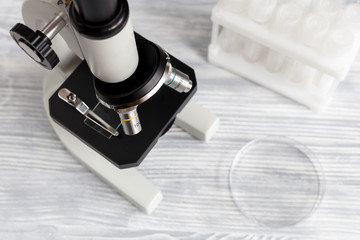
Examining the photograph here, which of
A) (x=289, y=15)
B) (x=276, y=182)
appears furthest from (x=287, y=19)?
(x=276, y=182)

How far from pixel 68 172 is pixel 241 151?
0.42 metres

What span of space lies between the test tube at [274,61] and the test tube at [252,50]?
0.03 m

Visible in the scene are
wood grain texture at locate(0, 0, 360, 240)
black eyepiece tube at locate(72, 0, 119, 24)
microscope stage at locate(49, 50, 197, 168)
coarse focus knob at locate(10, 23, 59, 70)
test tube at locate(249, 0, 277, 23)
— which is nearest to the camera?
black eyepiece tube at locate(72, 0, 119, 24)

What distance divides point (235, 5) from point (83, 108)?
1.28 ft

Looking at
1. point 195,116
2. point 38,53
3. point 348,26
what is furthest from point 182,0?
point 38,53

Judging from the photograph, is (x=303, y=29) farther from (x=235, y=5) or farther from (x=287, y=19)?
(x=235, y=5)

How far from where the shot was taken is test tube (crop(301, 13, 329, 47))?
0.87m

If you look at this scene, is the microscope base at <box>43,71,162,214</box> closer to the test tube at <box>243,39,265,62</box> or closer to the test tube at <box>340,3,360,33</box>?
the test tube at <box>243,39,265,62</box>

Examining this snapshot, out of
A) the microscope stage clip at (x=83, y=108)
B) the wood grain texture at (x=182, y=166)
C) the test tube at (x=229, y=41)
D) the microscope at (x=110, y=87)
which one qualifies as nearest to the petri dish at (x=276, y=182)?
the wood grain texture at (x=182, y=166)

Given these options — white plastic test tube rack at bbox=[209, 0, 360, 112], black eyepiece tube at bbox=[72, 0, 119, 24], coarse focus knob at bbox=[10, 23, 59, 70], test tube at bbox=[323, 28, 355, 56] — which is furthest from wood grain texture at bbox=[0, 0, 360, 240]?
black eyepiece tube at bbox=[72, 0, 119, 24]

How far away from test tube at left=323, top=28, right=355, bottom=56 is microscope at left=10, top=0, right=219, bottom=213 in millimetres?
297

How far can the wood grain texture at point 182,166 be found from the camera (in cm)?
100

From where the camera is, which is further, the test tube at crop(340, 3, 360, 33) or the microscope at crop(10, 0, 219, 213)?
the test tube at crop(340, 3, 360, 33)

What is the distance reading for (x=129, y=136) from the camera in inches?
31.3
